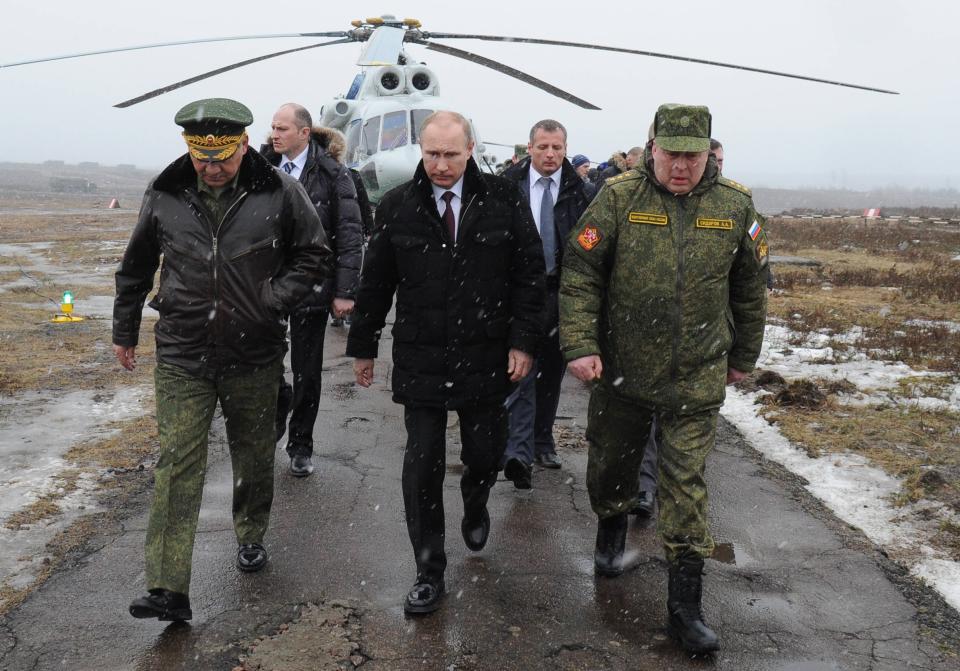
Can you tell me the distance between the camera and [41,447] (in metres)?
5.94

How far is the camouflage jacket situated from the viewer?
3619mm

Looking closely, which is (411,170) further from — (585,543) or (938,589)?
(938,589)

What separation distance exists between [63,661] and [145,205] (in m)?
1.87

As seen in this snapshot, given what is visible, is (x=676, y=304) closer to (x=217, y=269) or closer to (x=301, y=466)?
(x=217, y=269)

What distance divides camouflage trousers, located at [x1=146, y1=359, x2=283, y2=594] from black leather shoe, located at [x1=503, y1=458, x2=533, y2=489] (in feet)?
5.37

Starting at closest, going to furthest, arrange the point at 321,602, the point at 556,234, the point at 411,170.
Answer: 1. the point at 321,602
2. the point at 556,234
3. the point at 411,170

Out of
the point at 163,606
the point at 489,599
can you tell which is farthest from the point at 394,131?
the point at 163,606

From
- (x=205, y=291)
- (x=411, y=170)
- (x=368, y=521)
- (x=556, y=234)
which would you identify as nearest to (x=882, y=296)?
(x=411, y=170)

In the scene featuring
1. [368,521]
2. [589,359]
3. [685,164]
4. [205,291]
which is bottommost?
[368,521]

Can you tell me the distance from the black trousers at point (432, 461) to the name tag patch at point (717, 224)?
1.22 metres

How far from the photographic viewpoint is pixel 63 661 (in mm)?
3287

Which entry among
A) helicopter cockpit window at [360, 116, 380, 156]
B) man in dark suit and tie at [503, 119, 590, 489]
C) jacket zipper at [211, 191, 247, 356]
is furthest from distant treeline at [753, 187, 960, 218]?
jacket zipper at [211, 191, 247, 356]

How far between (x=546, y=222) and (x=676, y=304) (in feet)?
6.16

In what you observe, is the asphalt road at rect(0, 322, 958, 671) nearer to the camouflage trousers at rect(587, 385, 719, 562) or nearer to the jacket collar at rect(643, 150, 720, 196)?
the camouflage trousers at rect(587, 385, 719, 562)
